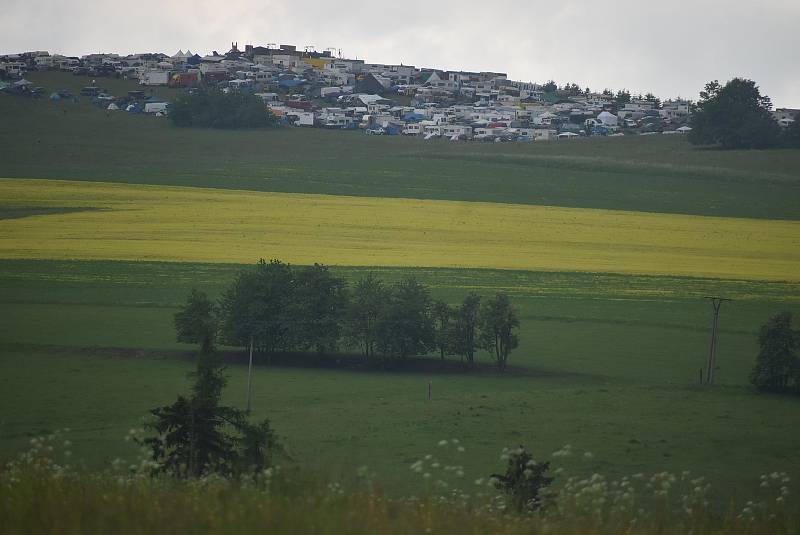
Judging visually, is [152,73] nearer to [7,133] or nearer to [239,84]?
[239,84]

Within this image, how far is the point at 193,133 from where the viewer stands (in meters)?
100

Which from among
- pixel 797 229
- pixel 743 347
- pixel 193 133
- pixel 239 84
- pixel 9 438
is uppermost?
pixel 239 84

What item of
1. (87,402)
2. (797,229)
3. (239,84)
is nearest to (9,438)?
(87,402)

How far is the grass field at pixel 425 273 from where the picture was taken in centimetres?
2275

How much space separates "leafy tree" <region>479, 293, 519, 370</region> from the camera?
3145cm

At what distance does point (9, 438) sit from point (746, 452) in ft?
44.0

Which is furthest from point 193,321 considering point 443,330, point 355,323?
point 443,330

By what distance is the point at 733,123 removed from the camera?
102m

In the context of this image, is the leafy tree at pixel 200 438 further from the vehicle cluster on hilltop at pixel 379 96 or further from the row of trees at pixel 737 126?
the vehicle cluster on hilltop at pixel 379 96

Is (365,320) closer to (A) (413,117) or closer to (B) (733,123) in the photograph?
(B) (733,123)

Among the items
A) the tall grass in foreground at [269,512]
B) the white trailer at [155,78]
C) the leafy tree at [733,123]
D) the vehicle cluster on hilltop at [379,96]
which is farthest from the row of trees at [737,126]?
the tall grass in foreground at [269,512]

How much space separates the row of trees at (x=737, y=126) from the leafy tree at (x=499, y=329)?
246 ft

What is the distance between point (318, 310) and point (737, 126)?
77.2 m

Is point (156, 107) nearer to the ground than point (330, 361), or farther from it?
farther from it
